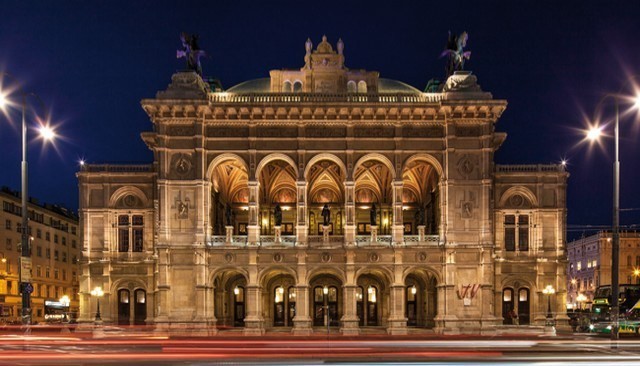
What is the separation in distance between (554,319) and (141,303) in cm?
3045

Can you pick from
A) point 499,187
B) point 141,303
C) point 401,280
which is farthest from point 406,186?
point 141,303

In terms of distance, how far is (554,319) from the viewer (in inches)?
2196

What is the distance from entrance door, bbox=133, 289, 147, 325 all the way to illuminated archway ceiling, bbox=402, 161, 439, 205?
22.0 meters

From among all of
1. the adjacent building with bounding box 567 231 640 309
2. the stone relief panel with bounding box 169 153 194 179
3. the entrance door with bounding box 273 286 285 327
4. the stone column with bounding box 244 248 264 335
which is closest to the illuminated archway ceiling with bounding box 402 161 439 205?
the entrance door with bounding box 273 286 285 327

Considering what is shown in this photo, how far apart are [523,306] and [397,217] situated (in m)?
12.5

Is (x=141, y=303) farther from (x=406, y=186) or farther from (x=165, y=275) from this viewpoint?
(x=406, y=186)

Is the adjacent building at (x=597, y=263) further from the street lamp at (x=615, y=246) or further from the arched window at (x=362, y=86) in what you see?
the street lamp at (x=615, y=246)

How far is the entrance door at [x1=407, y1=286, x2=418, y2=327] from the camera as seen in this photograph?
6201cm

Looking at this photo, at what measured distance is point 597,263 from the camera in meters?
118

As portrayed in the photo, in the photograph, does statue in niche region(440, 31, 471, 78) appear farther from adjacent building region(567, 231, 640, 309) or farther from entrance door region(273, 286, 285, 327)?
adjacent building region(567, 231, 640, 309)

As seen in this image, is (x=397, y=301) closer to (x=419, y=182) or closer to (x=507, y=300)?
(x=507, y=300)

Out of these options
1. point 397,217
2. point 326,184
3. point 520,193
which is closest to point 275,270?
point 397,217

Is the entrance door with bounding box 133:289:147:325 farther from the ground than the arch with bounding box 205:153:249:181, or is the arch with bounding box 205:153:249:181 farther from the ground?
the arch with bounding box 205:153:249:181

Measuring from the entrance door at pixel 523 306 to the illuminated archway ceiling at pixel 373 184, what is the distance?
1447cm
